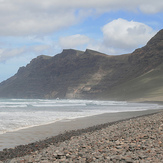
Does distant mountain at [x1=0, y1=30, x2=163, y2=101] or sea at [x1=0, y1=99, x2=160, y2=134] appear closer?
sea at [x1=0, y1=99, x2=160, y2=134]

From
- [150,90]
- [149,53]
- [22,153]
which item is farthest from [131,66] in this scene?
[22,153]

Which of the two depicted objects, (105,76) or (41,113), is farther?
(105,76)

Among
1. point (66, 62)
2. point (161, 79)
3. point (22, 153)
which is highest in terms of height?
point (66, 62)

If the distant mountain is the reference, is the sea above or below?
below

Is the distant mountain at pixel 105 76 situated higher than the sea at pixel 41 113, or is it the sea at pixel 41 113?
the distant mountain at pixel 105 76

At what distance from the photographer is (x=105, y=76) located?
545 ft

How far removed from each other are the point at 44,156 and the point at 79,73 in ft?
560

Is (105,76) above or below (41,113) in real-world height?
above

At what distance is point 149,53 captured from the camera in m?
154

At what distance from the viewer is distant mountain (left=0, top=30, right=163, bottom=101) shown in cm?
13038

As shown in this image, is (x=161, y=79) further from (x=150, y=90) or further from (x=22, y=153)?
(x=22, y=153)

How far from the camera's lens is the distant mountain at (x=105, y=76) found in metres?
130

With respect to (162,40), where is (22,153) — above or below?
below

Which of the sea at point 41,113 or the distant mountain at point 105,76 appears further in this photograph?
the distant mountain at point 105,76
